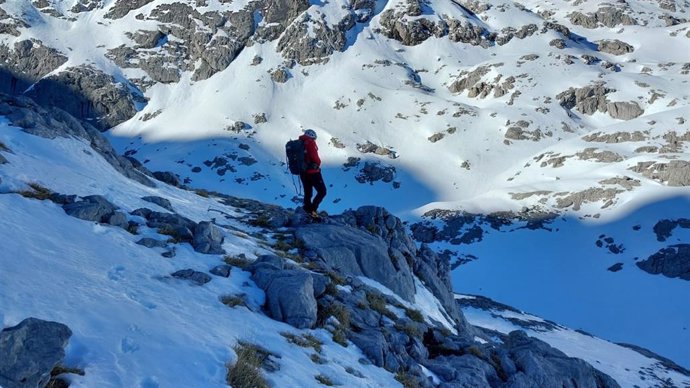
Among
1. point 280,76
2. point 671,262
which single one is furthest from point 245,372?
point 280,76

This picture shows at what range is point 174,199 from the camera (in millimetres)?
19922

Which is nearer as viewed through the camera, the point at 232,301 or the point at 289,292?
the point at 232,301

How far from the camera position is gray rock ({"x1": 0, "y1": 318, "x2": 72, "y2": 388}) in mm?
5996

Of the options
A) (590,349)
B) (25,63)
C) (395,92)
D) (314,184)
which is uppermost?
(395,92)

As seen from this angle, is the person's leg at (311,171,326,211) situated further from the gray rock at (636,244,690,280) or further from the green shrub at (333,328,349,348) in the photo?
the gray rock at (636,244,690,280)

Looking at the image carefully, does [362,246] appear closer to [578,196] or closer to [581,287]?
[581,287]

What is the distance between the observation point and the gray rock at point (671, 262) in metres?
69.6

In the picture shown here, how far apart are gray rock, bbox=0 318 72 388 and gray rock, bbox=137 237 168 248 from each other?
547 cm

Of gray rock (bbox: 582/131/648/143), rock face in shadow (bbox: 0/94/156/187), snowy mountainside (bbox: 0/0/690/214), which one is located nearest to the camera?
rock face in shadow (bbox: 0/94/156/187)

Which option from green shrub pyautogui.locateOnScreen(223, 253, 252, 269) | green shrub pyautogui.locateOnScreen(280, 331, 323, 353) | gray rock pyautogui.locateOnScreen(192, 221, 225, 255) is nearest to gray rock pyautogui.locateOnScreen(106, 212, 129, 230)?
gray rock pyautogui.locateOnScreen(192, 221, 225, 255)

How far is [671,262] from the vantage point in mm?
70750

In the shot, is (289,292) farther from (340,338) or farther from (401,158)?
(401,158)

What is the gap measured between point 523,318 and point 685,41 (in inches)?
6118

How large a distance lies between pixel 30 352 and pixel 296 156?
457 inches
